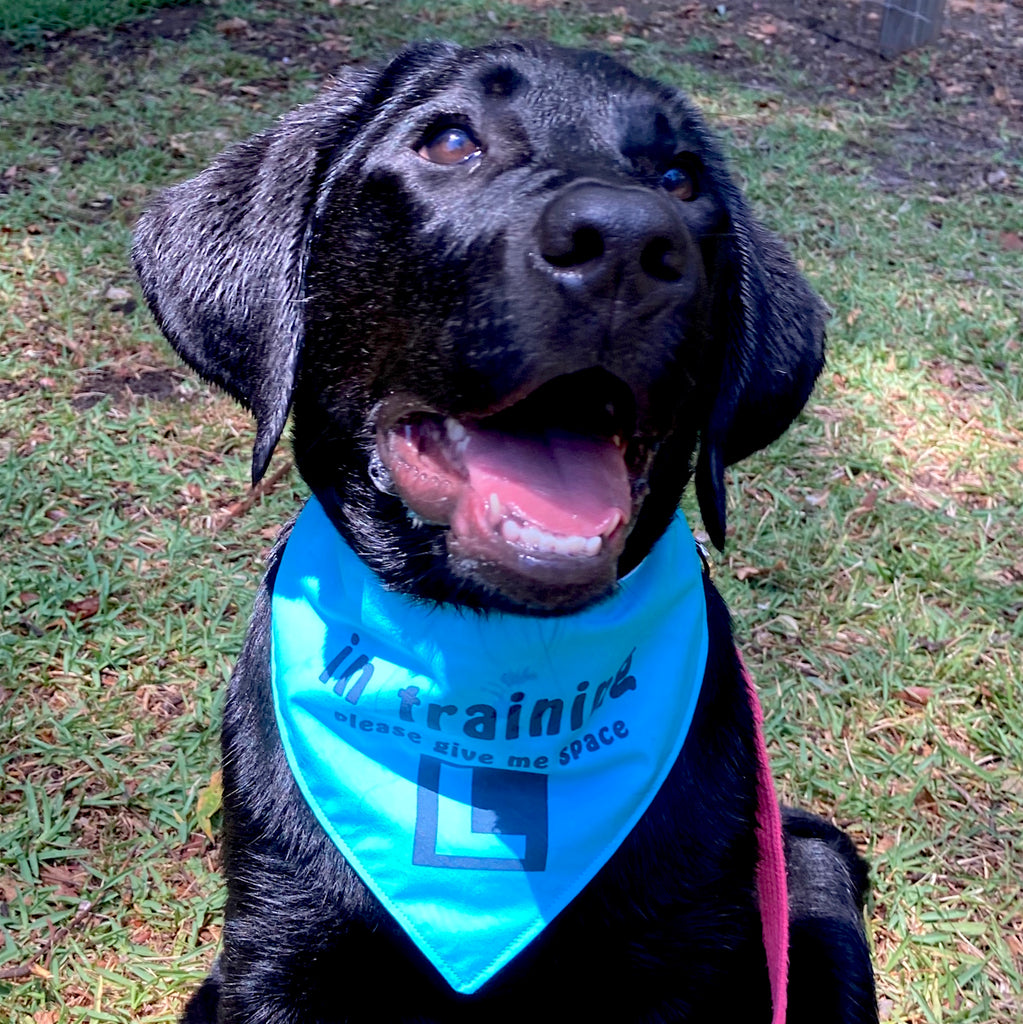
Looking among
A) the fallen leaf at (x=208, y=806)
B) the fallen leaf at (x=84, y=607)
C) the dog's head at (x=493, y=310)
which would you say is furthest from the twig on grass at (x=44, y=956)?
the dog's head at (x=493, y=310)

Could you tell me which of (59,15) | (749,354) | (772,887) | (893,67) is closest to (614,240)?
(749,354)

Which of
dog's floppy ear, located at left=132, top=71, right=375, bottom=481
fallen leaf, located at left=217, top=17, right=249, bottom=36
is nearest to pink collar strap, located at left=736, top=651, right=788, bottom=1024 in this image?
dog's floppy ear, located at left=132, top=71, right=375, bottom=481

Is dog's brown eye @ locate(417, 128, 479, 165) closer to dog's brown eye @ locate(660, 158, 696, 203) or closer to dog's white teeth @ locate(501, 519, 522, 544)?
dog's brown eye @ locate(660, 158, 696, 203)

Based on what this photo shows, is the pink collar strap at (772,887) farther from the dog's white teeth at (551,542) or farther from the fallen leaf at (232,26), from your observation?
the fallen leaf at (232,26)

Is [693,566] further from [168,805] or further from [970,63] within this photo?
[970,63]

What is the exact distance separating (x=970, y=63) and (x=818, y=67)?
1.26 metres

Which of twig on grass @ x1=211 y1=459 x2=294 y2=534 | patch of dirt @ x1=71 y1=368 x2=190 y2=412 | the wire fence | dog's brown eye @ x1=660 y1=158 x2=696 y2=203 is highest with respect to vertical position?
dog's brown eye @ x1=660 y1=158 x2=696 y2=203

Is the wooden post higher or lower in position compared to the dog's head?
lower

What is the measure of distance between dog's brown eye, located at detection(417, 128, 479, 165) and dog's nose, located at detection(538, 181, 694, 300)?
438 millimetres

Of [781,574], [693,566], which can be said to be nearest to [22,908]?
[693,566]

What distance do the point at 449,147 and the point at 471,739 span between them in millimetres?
1120

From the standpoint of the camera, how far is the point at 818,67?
822 centimetres

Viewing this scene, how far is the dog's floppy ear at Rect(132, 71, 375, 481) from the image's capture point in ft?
6.81

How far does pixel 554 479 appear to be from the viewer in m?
1.82
